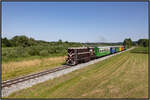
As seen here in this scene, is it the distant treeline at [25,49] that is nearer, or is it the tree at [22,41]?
the distant treeline at [25,49]

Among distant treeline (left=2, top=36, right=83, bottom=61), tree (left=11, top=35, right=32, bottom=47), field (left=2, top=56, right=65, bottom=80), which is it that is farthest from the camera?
tree (left=11, top=35, right=32, bottom=47)

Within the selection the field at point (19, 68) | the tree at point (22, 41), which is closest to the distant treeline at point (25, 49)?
the tree at point (22, 41)

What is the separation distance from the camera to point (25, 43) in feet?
160

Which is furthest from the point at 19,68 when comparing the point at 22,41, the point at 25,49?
the point at 22,41

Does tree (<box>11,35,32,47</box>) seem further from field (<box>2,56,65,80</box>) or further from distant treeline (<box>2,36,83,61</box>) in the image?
field (<box>2,56,65,80</box>)

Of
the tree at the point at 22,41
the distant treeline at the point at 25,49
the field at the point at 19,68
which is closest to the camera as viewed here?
the field at the point at 19,68

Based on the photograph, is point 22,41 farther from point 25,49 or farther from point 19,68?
point 19,68

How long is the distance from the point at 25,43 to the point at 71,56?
3478 centimetres

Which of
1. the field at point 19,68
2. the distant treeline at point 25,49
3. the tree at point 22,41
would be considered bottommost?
the field at point 19,68

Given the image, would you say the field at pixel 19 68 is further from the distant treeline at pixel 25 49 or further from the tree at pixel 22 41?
the tree at pixel 22 41

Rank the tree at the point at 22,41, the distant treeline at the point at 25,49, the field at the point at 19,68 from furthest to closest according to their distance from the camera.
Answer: the tree at the point at 22,41 → the distant treeline at the point at 25,49 → the field at the point at 19,68

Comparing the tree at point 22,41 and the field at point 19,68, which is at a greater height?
the tree at point 22,41

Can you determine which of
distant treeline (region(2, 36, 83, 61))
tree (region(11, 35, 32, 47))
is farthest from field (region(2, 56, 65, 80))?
tree (region(11, 35, 32, 47))

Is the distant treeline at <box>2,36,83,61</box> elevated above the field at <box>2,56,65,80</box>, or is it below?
above
